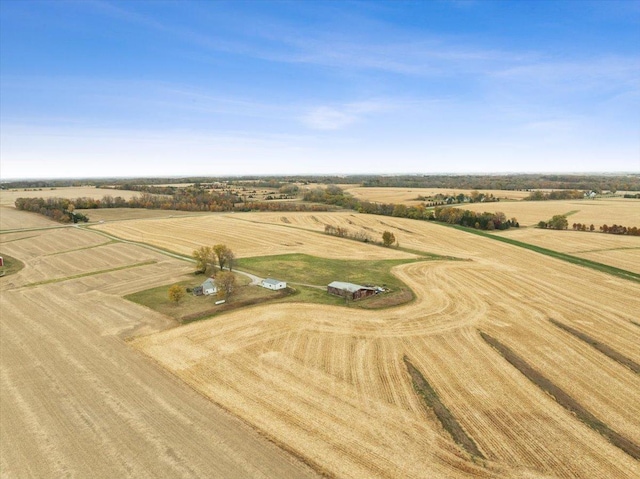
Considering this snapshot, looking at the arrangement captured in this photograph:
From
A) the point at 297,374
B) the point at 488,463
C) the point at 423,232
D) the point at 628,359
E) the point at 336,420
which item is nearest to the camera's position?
the point at 488,463

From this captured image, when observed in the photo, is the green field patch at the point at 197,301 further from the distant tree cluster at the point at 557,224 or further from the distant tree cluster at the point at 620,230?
the distant tree cluster at the point at 620,230

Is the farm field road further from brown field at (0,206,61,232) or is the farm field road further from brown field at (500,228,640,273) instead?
brown field at (0,206,61,232)

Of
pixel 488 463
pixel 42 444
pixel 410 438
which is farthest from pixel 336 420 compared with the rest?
pixel 42 444

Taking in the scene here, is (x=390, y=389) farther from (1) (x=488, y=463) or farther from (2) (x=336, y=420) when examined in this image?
(1) (x=488, y=463)

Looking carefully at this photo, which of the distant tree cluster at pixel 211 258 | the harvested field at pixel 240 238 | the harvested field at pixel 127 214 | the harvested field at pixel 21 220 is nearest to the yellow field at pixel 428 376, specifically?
the distant tree cluster at pixel 211 258

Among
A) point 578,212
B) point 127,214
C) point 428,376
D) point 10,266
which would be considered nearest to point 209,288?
point 428,376

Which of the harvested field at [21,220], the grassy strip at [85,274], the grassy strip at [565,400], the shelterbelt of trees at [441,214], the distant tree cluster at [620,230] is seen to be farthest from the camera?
the shelterbelt of trees at [441,214]

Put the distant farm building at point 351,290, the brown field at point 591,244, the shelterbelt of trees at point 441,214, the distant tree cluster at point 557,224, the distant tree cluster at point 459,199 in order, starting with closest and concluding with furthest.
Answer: the distant farm building at point 351,290 < the brown field at point 591,244 < the distant tree cluster at point 557,224 < the shelterbelt of trees at point 441,214 < the distant tree cluster at point 459,199

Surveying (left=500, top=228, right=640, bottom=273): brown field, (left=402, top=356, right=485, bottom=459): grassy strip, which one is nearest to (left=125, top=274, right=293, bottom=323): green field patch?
(left=402, top=356, right=485, bottom=459): grassy strip
